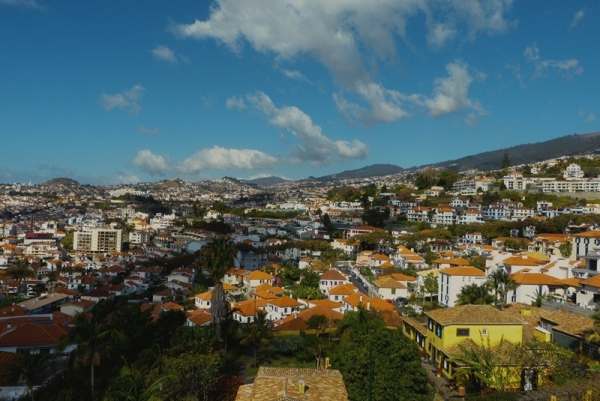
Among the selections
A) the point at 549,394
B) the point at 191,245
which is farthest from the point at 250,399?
the point at 191,245

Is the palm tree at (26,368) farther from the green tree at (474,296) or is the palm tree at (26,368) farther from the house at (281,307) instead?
the green tree at (474,296)

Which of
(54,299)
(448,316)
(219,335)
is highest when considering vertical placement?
(448,316)

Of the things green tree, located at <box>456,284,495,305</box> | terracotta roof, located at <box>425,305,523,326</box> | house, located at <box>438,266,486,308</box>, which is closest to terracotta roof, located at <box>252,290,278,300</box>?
house, located at <box>438,266,486,308</box>

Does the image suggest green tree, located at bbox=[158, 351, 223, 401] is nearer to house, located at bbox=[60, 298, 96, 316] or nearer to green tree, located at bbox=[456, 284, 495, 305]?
green tree, located at bbox=[456, 284, 495, 305]

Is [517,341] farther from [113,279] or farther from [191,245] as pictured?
[191,245]

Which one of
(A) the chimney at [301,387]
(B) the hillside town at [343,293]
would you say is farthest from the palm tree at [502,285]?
(A) the chimney at [301,387]

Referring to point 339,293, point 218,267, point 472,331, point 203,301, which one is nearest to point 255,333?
point 218,267

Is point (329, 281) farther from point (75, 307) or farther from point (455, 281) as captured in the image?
point (75, 307)
